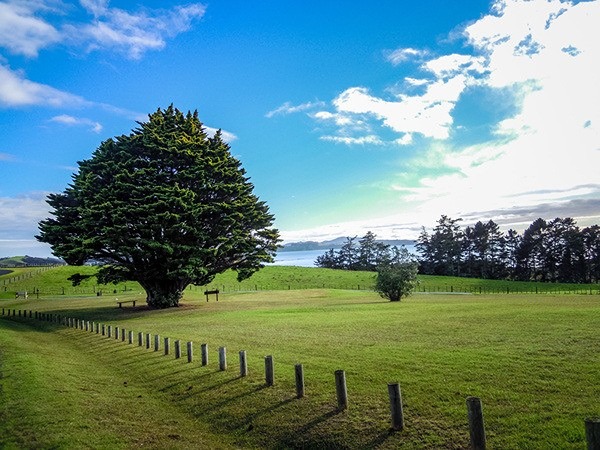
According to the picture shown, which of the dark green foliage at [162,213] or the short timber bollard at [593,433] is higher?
the dark green foliage at [162,213]

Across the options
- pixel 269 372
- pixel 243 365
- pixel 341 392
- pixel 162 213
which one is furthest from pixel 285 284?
pixel 341 392

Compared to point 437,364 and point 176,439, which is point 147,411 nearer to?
point 176,439

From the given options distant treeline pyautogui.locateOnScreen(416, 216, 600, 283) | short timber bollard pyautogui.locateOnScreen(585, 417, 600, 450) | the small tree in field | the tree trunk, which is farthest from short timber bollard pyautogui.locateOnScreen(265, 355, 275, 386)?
distant treeline pyautogui.locateOnScreen(416, 216, 600, 283)

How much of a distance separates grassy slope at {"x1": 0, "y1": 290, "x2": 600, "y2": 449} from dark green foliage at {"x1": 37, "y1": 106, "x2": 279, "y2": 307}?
1583 centimetres

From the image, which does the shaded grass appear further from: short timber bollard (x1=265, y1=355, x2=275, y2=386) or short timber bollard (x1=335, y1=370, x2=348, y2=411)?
short timber bollard (x1=335, y1=370, x2=348, y2=411)

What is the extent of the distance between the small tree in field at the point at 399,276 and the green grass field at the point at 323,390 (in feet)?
76.7

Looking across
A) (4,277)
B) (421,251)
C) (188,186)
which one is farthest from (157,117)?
(421,251)

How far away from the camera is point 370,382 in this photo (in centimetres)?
1306

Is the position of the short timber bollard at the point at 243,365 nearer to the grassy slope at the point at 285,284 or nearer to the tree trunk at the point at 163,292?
the tree trunk at the point at 163,292

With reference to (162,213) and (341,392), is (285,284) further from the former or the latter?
(341,392)

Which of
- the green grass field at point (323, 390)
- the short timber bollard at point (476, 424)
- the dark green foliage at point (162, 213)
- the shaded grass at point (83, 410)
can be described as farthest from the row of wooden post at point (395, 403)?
the dark green foliage at point (162, 213)

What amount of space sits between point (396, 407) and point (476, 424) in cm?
215

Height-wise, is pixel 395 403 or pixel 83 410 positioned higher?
pixel 395 403

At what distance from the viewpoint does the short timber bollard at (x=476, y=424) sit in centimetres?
822
